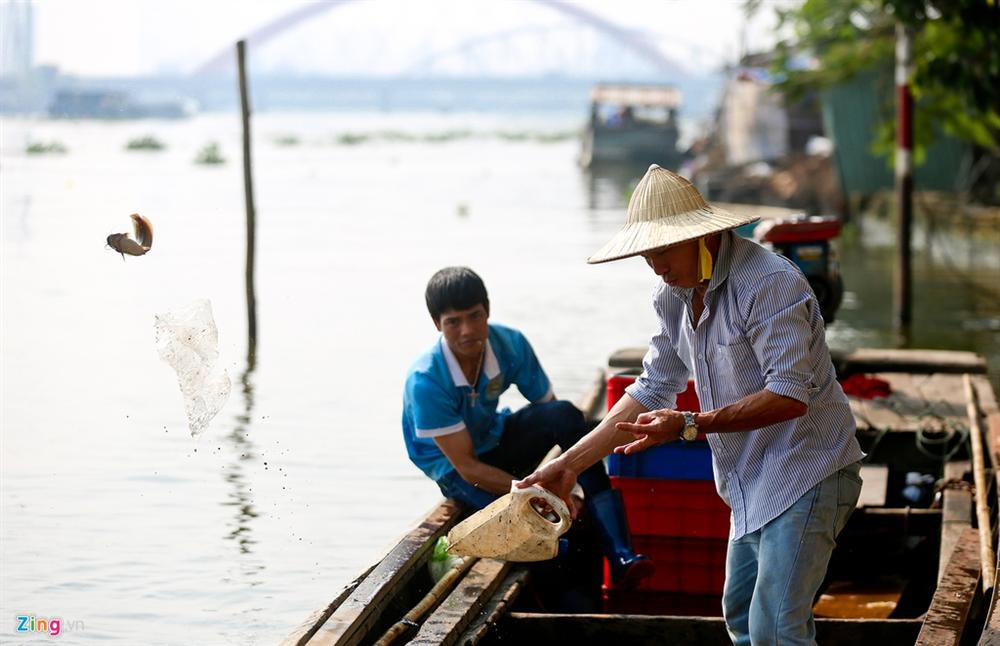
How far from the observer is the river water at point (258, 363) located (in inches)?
272

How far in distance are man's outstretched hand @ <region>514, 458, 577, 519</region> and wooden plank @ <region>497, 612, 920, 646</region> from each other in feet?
2.76

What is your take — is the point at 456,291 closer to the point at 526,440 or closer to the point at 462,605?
the point at 526,440

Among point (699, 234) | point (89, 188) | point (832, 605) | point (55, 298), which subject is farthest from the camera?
point (89, 188)

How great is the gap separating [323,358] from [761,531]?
9.61m

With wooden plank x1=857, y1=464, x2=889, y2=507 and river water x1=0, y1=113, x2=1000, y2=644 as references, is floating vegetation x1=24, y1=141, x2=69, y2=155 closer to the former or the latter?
river water x1=0, y1=113, x2=1000, y2=644

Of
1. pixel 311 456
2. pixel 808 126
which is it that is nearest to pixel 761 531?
pixel 311 456

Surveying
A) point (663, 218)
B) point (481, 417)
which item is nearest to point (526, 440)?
point (481, 417)

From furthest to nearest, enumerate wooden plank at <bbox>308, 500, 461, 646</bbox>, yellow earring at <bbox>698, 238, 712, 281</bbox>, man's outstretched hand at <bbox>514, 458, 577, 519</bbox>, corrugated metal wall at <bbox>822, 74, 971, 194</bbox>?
1. corrugated metal wall at <bbox>822, 74, 971, 194</bbox>
2. wooden plank at <bbox>308, 500, 461, 646</bbox>
3. man's outstretched hand at <bbox>514, 458, 577, 519</bbox>
4. yellow earring at <bbox>698, 238, 712, 281</bbox>

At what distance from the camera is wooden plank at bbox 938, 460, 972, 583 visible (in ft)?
17.9

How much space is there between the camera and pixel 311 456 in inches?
363

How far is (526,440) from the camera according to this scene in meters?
5.45

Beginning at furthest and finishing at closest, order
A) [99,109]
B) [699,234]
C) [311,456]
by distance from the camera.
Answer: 1. [99,109]
2. [311,456]
3. [699,234]

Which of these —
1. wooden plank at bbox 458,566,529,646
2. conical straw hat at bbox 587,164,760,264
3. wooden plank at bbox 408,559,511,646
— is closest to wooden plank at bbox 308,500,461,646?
wooden plank at bbox 408,559,511,646

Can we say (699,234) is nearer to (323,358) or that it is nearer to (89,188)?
(323,358)
